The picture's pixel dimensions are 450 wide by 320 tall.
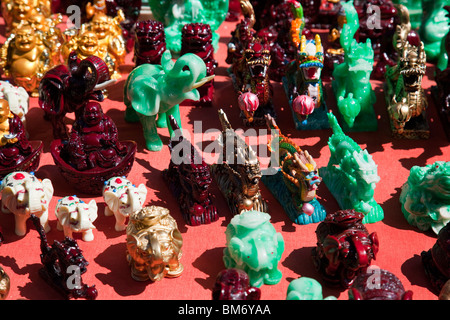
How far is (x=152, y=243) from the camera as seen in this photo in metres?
5.26

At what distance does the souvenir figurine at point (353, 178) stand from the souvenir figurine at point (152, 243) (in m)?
1.67

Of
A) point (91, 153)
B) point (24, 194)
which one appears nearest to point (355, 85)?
point (91, 153)

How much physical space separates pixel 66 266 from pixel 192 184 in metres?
1.32

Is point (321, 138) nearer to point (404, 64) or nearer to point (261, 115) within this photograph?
point (261, 115)

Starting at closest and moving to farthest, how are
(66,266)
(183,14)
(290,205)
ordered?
(66,266)
(290,205)
(183,14)

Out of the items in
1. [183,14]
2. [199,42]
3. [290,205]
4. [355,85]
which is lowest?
[290,205]

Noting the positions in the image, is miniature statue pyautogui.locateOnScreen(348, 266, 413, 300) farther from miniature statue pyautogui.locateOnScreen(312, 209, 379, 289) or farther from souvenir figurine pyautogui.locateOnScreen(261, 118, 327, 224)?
souvenir figurine pyautogui.locateOnScreen(261, 118, 327, 224)

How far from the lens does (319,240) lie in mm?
5582

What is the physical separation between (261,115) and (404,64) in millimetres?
1624

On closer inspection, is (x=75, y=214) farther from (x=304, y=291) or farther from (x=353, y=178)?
(x=353, y=178)

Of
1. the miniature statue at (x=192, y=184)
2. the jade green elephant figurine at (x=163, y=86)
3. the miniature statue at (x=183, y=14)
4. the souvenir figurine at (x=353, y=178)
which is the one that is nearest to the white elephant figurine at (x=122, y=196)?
the miniature statue at (x=192, y=184)

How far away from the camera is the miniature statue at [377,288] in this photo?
188 inches

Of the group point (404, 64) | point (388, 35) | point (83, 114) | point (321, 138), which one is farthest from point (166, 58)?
point (388, 35)

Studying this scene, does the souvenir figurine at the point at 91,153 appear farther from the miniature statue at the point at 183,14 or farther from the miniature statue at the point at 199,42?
the miniature statue at the point at 183,14
